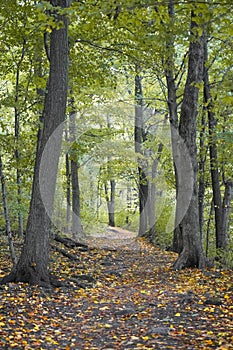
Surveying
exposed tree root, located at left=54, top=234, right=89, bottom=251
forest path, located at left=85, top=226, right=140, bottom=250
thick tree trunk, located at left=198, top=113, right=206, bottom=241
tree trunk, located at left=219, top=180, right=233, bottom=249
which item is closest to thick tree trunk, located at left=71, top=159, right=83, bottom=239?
forest path, located at left=85, top=226, right=140, bottom=250

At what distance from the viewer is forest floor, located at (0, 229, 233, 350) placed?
505 centimetres

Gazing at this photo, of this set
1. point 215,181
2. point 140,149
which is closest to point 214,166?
point 215,181

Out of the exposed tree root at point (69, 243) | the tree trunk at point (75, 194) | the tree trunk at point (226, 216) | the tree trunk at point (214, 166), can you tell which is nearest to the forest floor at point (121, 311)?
the exposed tree root at point (69, 243)

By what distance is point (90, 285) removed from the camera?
8.75 m

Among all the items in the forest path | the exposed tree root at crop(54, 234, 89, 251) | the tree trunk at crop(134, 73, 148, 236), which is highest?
the tree trunk at crop(134, 73, 148, 236)

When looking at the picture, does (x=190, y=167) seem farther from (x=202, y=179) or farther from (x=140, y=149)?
(x=140, y=149)

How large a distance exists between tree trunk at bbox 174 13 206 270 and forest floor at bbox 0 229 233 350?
0.46 m

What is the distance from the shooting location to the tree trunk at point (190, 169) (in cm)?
1000

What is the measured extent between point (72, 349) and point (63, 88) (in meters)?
5.02

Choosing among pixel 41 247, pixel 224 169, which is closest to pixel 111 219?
pixel 224 169

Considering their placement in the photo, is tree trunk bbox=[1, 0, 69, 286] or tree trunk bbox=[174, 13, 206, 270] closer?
tree trunk bbox=[1, 0, 69, 286]

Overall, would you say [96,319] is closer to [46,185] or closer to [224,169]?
[46,185]

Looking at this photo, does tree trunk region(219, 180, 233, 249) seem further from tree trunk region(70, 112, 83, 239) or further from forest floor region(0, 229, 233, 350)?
tree trunk region(70, 112, 83, 239)

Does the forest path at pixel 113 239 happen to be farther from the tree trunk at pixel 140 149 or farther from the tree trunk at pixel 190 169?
the tree trunk at pixel 190 169
